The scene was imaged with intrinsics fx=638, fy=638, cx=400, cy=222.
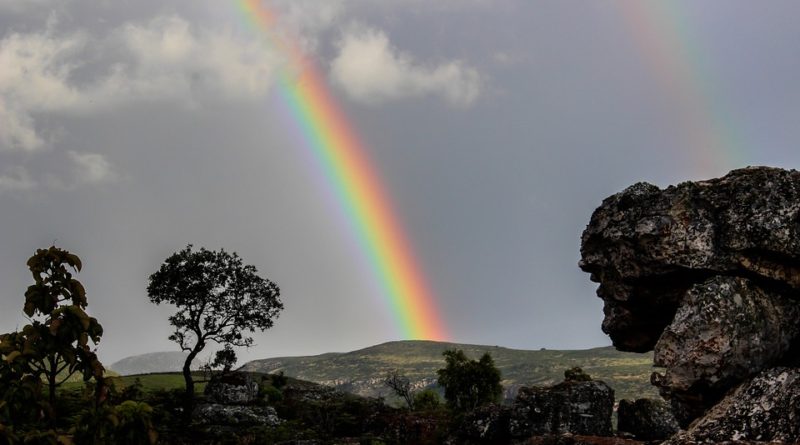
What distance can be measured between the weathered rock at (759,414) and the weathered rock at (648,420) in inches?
1182

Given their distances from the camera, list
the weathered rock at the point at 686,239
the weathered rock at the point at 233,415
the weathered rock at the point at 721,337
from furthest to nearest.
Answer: the weathered rock at the point at 233,415
the weathered rock at the point at 686,239
the weathered rock at the point at 721,337

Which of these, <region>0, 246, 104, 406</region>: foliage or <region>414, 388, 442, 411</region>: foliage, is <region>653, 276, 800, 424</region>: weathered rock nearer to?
<region>0, 246, 104, 406</region>: foliage

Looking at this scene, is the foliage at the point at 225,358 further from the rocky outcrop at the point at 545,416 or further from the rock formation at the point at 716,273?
the rock formation at the point at 716,273

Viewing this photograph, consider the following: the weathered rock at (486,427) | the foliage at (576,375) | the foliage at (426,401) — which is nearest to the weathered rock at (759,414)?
the weathered rock at (486,427)

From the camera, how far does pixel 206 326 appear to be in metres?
63.9

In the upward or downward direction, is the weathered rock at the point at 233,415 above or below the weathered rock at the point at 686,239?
below

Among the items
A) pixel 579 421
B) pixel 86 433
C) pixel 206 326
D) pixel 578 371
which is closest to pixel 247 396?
pixel 206 326

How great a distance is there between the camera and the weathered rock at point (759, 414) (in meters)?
17.8

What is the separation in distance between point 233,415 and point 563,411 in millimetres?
27133

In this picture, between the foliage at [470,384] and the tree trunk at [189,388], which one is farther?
the foliage at [470,384]

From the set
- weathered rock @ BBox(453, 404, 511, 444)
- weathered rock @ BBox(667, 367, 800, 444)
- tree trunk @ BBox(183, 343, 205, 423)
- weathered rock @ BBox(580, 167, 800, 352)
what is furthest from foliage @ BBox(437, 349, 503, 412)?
weathered rock @ BBox(667, 367, 800, 444)

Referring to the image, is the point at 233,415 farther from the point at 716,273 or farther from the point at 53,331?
the point at 53,331

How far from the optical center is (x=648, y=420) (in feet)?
156

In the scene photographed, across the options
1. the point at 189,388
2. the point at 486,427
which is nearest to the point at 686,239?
the point at 486,427
